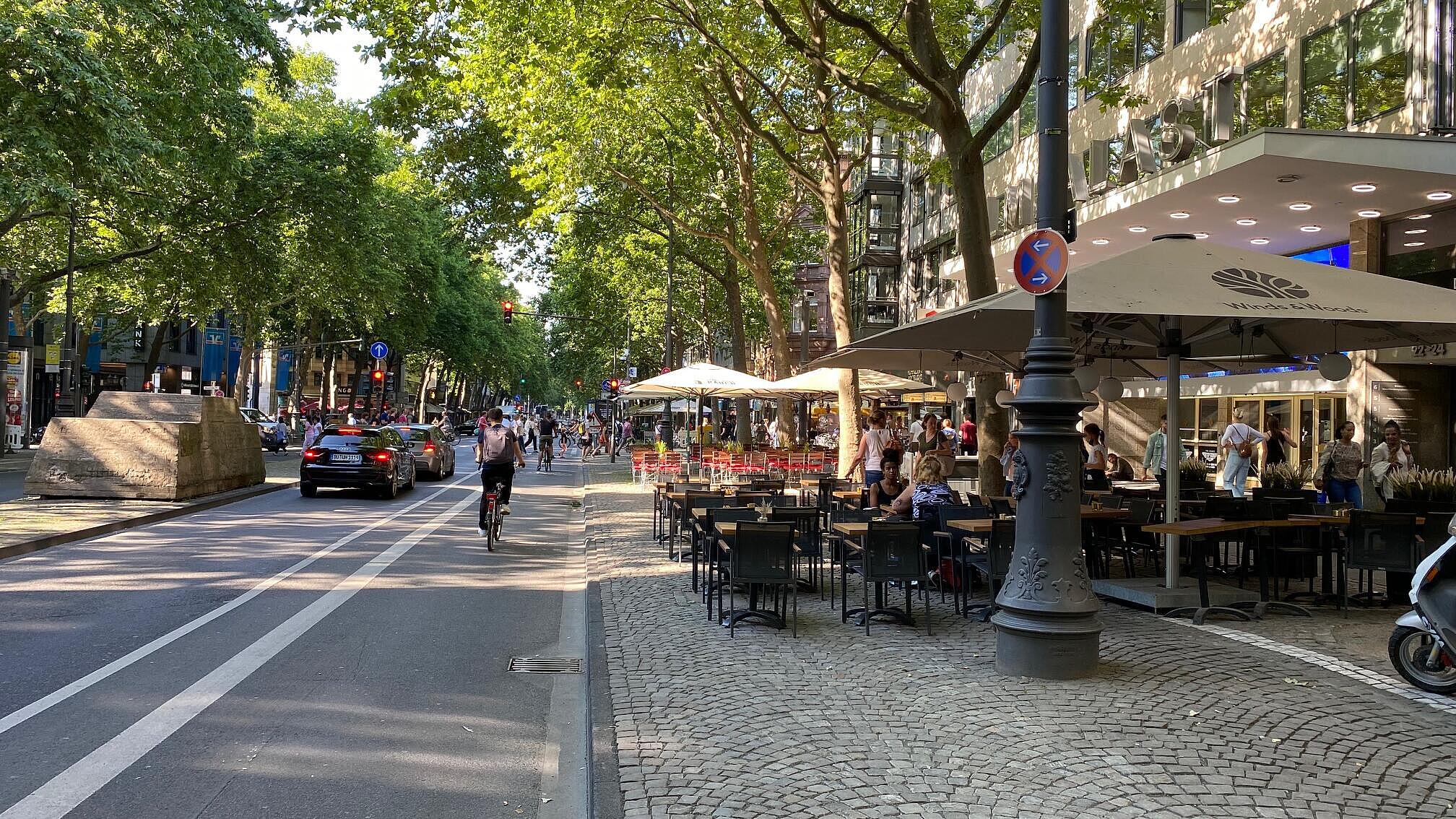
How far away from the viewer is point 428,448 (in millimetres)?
30094

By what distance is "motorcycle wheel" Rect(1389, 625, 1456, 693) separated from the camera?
6.77 m

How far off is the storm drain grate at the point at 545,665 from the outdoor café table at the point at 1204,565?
4.88 m

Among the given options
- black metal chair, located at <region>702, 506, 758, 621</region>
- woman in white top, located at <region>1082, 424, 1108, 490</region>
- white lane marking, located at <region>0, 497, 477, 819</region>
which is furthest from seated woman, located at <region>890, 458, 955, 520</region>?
white lane marking, located at <region>0, 497, 477, 819</region>

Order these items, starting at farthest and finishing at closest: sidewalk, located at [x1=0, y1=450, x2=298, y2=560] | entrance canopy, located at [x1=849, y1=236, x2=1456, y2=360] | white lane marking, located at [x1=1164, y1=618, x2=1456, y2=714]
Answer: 1. sidewalk, located at [x1=0, y1=450, x2=298, y2=560]
2. entrance canopy, located at [x1=849, y1=236, x2=1456, y2=360]
3. white lane marking, located at [x1=1164, y1=618, x2=1456, y2=714]

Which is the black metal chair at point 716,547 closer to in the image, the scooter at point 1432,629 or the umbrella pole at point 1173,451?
the umbrella pole at point 1173,451

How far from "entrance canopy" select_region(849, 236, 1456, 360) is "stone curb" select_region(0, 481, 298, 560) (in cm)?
995

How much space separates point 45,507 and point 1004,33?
15.7 m

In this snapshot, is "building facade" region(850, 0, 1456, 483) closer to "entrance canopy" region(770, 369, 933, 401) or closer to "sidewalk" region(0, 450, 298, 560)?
"entrance canopy" region(770, 369, 933, 401)

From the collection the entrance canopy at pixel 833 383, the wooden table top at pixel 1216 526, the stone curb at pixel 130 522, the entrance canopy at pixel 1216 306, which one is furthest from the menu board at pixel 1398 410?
the stone curb at pixel 130 522

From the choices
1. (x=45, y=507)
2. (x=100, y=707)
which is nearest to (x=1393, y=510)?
(x=100, y=707)

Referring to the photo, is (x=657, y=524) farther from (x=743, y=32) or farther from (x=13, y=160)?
(x=13, y=160)

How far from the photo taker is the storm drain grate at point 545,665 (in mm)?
7723

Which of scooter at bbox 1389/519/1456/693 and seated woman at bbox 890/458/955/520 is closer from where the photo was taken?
scooter at bbox 1389/519/1456/693

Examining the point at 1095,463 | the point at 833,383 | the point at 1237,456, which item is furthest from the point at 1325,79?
the point at 833,383
